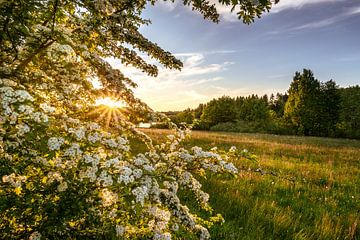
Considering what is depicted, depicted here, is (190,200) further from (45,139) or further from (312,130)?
(312,130)

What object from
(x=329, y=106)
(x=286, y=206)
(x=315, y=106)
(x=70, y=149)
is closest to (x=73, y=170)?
(x=70, y=149)

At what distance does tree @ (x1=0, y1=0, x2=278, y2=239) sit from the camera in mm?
2848

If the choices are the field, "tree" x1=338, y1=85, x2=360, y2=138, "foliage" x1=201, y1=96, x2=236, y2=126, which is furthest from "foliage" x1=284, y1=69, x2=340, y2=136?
the field

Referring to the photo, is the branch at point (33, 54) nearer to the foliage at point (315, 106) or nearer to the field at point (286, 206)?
the field at point (286, 206)

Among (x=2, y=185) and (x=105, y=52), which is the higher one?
(x=105, y=52)

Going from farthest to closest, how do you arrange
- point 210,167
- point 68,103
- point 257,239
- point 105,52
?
point 105,52 < point 257,239 < point 68,103 < point 210,167

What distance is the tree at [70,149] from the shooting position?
285 centimetres

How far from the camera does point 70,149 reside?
282 cm

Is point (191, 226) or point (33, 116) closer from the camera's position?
point (33, 116)

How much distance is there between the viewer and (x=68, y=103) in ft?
13.3

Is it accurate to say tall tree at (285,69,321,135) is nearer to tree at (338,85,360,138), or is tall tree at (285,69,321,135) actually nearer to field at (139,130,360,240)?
tree at (338,85,360,138)

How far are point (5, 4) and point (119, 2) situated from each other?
6.91ft

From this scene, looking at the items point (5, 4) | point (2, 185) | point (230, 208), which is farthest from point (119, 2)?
point (230, 208)

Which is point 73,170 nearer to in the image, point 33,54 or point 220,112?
point 33,54
